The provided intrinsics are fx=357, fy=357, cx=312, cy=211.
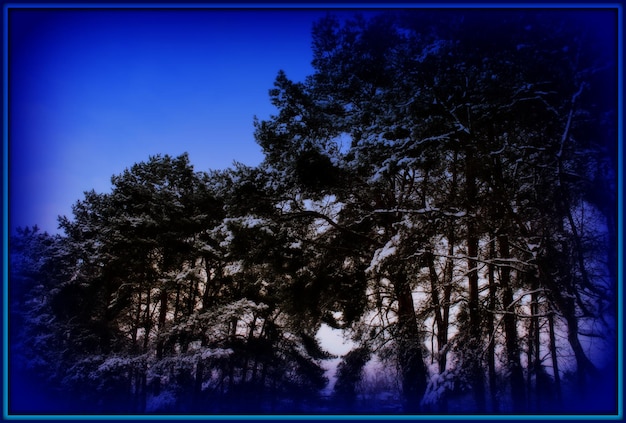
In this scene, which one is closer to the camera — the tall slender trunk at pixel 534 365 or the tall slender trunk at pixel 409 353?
the tall slender trunk at pixel 534 365

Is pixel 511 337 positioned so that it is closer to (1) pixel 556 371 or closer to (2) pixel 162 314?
(1) pixel 556 371

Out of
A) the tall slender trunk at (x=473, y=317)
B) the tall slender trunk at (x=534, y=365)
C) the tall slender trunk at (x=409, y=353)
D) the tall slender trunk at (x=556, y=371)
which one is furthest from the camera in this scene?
the tall slender trunk at (x=409, y=353)

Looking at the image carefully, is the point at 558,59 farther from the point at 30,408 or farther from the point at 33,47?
the point at 30,408

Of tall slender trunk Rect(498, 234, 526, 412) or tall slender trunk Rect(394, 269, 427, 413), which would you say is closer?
tall slender trunk Rect(498, 234, 526, 412)

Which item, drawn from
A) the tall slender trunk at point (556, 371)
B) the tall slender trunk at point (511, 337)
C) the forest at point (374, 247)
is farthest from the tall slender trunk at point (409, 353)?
the tall slender trunk at point (556, 371)

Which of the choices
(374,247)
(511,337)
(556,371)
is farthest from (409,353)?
(556,371)

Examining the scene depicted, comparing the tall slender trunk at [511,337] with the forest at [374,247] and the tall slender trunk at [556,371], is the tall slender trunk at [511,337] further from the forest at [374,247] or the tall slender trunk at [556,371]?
the tall slender trunk at [556,371]

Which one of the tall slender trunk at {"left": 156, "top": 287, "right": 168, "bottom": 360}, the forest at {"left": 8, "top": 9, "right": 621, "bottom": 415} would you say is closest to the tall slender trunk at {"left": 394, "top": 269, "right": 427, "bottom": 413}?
the forest at {"left": 8, "top": 9, "right": 621, "bottom": 415}

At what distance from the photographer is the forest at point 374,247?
4.99 meters

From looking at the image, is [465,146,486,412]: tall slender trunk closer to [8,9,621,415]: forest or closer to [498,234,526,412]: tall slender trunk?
[8,9,621,415]: forest

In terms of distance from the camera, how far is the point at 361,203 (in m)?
7.29

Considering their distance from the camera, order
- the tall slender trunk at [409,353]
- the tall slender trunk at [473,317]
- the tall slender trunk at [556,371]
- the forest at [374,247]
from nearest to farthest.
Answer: the forest at [374,247], the tall slender trunk at [556,371], the tall slender trunk at [473,317], the tall slender trunk at [409,353]

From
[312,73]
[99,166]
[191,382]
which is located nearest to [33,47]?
[99,166]

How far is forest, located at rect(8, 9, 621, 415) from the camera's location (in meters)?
4.99
